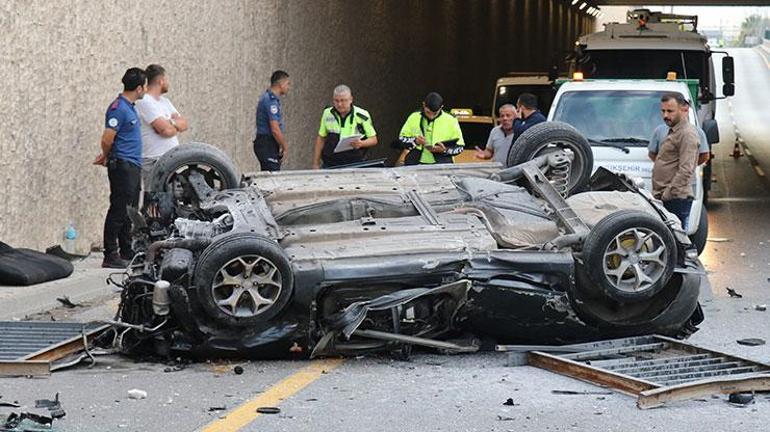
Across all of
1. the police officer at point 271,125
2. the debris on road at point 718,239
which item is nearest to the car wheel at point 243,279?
the police officer at point 271,125

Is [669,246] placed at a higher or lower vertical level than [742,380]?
higher

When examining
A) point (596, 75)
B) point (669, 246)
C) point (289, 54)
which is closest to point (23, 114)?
point (669, 246)

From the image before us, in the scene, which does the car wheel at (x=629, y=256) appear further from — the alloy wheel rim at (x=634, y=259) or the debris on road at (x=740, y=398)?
the debris on road at (x=740, y=398)

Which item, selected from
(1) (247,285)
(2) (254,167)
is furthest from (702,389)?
→ (2) (254,167)

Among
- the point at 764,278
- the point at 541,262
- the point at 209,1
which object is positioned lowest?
the point at 764,278

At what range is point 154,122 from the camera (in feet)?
43.8

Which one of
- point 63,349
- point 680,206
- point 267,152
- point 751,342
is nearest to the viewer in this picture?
point 63,349

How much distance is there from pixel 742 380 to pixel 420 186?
9.39ft

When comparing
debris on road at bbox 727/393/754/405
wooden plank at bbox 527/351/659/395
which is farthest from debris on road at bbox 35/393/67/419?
debris on road at bbox 727/393/754/405

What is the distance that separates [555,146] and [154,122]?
426 centimetres

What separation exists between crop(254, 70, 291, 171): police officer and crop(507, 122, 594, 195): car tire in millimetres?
4835

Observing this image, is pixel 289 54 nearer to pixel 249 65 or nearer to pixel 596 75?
pixel 249 65

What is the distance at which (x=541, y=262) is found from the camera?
28.1 feet

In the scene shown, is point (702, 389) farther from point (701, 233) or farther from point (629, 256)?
point (701, 233)
